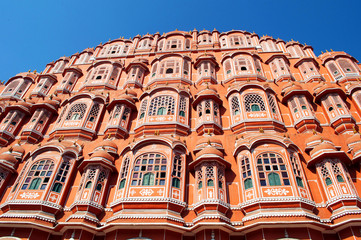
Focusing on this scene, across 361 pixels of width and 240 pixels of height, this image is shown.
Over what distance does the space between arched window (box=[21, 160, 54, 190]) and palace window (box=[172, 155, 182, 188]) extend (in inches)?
277

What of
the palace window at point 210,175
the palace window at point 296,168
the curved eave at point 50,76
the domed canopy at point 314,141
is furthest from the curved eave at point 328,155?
the curved eave at point 50,76

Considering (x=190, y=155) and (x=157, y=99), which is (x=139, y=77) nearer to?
(x=157, y=99)

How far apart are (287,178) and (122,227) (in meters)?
8.36

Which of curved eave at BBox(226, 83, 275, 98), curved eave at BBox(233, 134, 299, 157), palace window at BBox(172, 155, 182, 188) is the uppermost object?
curved eave at BBox(226, 83, 275, 98)

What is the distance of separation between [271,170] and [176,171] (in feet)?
16.4

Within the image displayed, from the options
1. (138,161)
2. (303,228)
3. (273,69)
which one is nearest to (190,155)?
(138,161)

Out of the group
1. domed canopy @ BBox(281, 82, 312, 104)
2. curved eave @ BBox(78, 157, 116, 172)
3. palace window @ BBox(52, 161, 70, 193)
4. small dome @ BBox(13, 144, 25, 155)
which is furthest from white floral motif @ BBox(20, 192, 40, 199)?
domed canopy @ BBox(281, 82, 312, 104)

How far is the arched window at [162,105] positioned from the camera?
20672 millimetres

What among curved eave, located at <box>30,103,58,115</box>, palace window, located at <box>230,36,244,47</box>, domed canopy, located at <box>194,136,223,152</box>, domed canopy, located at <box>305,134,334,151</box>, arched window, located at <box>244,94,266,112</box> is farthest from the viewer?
palace window, located at <box>230,36,244,47</box>

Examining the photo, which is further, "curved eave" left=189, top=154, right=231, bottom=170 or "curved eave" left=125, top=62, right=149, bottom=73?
"curved eave" left=125, top=62, right=149, bottom=73

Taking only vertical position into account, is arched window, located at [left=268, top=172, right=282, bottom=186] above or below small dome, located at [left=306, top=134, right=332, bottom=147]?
below

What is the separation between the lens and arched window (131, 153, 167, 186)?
14977mm

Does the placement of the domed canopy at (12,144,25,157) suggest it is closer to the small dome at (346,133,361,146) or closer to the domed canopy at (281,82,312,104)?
the domed canopy at (281,82,312,104)

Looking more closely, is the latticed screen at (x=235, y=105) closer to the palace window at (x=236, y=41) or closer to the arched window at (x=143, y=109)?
the arched window at (x=143, y=109)
